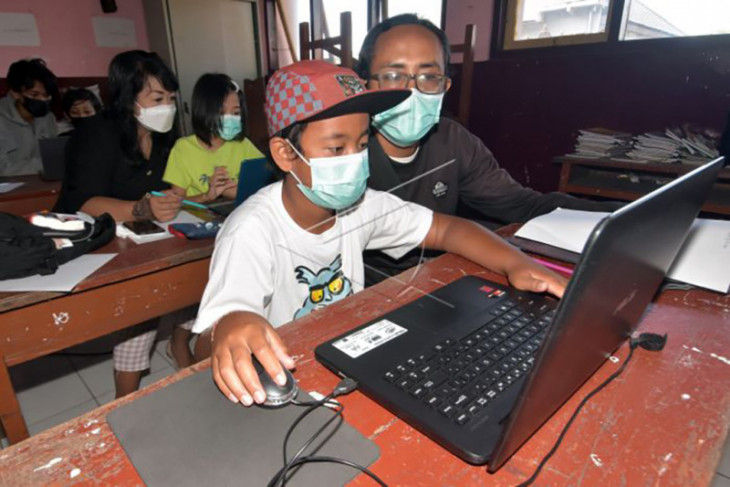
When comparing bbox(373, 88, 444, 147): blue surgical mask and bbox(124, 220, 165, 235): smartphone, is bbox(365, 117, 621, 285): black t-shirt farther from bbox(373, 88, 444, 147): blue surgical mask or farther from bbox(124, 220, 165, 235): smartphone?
bbox(124, 220, 165, 235): smartphone

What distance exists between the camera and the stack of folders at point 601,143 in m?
2.43

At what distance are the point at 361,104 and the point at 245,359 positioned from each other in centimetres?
56

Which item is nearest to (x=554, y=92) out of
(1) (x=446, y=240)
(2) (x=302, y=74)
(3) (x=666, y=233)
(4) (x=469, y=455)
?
(1) (x=446, y=240)

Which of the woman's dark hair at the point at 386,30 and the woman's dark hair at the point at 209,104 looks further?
the woman's dark hair at the point at 209,104

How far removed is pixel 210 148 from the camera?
84.4 inches

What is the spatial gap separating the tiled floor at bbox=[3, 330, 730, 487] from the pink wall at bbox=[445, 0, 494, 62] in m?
2.87

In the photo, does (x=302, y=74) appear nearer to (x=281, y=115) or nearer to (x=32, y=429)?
(x=281, y=115)

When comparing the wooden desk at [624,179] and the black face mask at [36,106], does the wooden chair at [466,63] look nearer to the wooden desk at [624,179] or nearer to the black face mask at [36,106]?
the wooden desk at [624,179]

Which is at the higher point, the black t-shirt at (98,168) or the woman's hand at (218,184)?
the black t-shirt at (98,168)

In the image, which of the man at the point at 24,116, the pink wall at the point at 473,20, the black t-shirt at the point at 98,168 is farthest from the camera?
the pink wall at the point at 473,20

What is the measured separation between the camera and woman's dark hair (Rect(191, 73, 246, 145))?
2066 millimetres

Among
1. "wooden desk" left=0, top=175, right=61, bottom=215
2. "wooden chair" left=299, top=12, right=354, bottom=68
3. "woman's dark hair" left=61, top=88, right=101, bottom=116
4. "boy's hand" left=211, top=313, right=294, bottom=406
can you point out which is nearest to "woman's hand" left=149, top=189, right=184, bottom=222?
"boy's hand" left=211, top=313, right=294, bottom=406

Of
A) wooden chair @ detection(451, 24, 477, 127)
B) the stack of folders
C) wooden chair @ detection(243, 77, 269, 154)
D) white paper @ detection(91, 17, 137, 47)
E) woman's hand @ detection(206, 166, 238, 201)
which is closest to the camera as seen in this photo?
woman's hand @ detection(206, 166, 238, 201)

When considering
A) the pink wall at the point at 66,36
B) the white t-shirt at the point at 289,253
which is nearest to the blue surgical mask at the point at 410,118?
the white t-shirt at the point at 289,253
